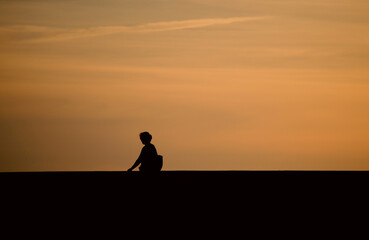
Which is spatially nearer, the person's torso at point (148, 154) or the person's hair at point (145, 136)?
the person's hair at point (145, 136)

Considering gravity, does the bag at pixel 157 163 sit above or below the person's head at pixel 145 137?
below
